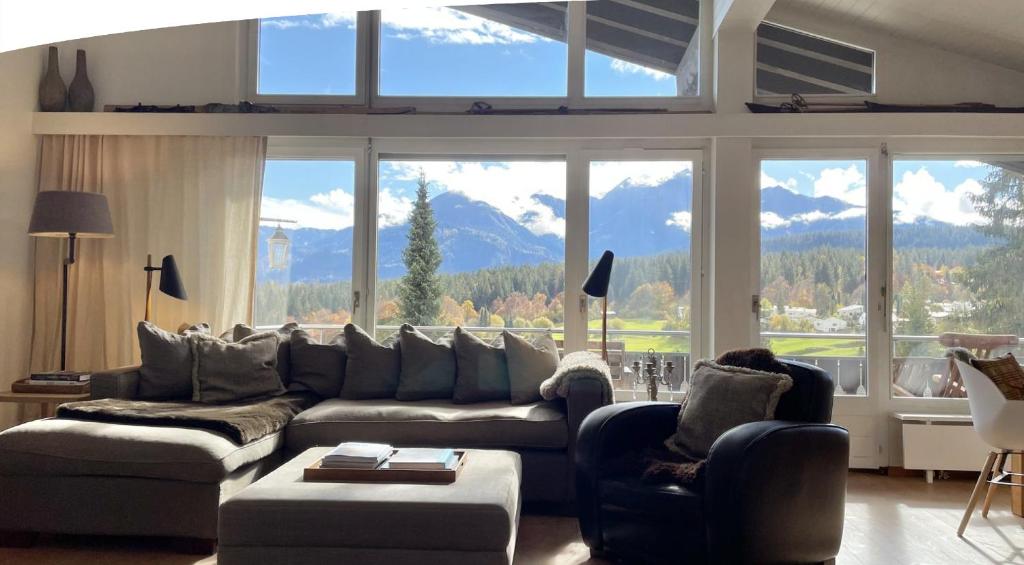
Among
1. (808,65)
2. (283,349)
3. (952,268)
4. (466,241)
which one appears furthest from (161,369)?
(952,268)

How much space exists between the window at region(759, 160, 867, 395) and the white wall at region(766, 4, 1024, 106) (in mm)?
587

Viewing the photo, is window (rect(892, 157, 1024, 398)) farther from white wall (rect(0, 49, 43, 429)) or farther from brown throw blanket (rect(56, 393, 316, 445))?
white wall (rect(0, 49, 43, 429))

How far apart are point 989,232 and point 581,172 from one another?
2656 millimetres

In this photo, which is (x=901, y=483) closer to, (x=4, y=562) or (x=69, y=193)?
(x=4, y=562)

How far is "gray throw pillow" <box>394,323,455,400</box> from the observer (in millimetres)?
3891

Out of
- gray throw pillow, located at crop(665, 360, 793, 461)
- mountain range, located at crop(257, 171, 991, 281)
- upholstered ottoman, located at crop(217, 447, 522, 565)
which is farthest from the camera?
mountain range, located at crop(257, 171, 991, 281)

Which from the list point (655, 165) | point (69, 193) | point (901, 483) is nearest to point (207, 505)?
point (69, 193)

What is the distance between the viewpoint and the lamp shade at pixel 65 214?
161 inches

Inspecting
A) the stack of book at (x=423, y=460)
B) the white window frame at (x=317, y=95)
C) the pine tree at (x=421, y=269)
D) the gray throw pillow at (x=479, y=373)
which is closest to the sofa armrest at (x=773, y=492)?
the stack of book at (x=423, y=460)

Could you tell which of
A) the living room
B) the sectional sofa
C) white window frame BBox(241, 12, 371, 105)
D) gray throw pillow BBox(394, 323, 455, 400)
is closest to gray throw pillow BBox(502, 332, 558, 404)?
the living room

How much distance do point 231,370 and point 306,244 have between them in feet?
4.35

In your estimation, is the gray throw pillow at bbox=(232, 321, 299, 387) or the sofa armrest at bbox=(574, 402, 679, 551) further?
the gray throw pillow at bbox=(232, 321, 299, 387)

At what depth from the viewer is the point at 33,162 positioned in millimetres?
4703

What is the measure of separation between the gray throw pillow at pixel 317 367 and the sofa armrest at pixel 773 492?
7.66 feet
